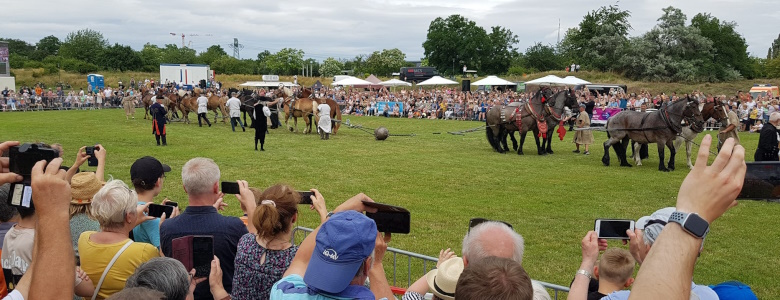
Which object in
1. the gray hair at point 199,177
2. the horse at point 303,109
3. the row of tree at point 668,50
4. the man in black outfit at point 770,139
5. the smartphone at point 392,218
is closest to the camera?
the smartphone at point 392,218

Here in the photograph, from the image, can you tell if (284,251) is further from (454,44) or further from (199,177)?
(454,44)

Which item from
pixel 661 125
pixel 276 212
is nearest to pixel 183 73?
pixel 661 125

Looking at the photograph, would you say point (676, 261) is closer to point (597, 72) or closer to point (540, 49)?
point (597, 72)

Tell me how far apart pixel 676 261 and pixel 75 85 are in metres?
68.9

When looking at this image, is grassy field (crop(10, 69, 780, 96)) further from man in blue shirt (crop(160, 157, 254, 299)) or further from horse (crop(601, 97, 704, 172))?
man in blue shirt (crop(160, 157, 254, 299))

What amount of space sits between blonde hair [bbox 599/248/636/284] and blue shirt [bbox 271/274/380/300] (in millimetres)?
1744

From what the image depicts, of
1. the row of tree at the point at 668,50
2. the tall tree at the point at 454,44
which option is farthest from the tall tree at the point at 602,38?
the tall tree at the point at 454,44

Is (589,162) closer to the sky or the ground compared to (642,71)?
closer to the ground

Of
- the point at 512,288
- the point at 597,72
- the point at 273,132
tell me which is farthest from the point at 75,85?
the point at 512,288

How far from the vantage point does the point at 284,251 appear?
11.6 ft

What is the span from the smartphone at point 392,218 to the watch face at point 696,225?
5.60ft

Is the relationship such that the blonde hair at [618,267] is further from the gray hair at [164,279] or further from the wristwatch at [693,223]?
the gray hair at [164,279]

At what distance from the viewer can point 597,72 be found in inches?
2088

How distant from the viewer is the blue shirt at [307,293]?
2.56m
